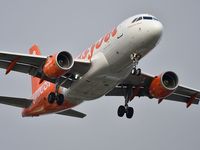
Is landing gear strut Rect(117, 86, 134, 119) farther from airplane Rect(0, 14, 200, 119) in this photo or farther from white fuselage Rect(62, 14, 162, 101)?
white fuselage Rect(62, 14, 162, 101)

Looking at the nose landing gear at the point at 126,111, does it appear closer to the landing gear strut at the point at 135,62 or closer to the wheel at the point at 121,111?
the wheel at the point at 121,111

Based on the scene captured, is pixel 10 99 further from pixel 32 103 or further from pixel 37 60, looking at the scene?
pixel 37 60

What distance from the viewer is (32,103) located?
53.7 m

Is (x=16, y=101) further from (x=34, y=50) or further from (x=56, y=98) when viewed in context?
(x=34, y=50)

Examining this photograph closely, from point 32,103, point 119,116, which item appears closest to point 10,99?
point 32,103

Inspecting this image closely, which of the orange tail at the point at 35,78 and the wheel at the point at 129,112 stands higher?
the orange tail at the point at 35,78

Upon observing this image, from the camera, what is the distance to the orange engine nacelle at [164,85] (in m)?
49.0

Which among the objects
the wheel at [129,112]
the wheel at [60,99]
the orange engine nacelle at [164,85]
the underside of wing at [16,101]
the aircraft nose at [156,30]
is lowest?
the wheel at [129,112]

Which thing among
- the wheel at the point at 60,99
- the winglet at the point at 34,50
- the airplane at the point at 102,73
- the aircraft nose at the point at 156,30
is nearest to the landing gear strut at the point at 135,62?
the airplane at the point at 102,73

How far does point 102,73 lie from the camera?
44688 mm

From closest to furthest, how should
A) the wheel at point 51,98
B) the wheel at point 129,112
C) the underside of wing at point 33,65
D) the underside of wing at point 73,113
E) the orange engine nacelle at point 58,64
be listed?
the orange engine nacelle at point 58,64 < the underside of wing at point 33,65 < the wheel at point 51,98 < the wheel at point 129,112 < the underside of wing at point 73,113

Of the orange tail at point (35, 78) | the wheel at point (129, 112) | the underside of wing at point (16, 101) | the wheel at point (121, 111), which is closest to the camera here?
the wheel at point (129, 112)

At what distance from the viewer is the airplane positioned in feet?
141

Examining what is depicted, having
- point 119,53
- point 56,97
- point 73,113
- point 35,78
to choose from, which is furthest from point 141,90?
point 35,78
